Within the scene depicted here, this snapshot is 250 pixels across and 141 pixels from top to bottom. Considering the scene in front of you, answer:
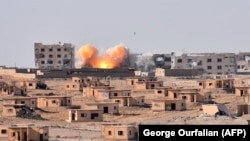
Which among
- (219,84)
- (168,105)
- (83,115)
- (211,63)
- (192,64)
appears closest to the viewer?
(83,115)

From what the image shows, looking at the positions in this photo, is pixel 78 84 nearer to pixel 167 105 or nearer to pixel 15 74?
A: pixel 15 74

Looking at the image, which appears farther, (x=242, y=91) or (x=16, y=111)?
(x=242, y=91)

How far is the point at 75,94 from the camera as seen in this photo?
99938 mm

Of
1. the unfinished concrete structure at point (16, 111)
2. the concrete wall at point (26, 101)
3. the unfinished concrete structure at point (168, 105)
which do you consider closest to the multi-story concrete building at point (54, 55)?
the concrete wall at point (26, 101)

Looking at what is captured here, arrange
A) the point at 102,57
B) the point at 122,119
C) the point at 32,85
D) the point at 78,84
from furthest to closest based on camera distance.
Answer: the point at 102,57
the point at 32,85
the point at 78,84
the point at 122,119

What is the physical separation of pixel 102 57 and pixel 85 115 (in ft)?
227

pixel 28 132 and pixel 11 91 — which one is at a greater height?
pixel 11 91

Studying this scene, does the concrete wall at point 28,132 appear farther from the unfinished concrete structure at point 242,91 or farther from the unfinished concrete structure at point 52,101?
the unfinished concrete structure at point 242,91

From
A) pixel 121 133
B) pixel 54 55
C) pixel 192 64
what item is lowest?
pixel 121 133

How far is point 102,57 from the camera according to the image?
468ft

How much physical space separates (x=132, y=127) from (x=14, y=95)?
36769mm

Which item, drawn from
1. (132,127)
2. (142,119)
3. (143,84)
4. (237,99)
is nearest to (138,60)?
(143,84)

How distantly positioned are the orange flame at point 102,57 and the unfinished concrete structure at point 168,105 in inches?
2301

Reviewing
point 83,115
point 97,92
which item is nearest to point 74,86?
point 97,92
